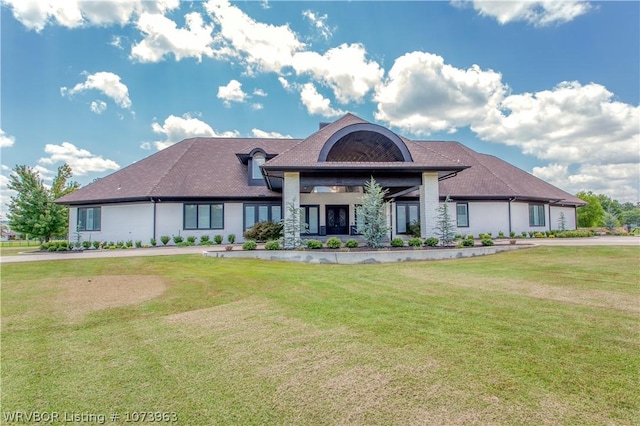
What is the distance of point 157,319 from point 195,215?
54.6 feet

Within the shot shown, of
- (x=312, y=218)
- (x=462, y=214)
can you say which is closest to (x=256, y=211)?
(x=312, y=218)

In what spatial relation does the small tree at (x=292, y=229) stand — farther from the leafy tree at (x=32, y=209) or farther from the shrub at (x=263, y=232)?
the leafy tree at (x=32, y=209)

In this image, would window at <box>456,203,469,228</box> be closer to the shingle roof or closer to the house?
the house

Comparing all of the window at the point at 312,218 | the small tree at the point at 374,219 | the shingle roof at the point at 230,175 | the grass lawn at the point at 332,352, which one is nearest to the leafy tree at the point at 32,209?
the shingle roof at the point at 230,175

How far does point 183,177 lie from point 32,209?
12.7m

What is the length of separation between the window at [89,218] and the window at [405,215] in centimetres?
2022

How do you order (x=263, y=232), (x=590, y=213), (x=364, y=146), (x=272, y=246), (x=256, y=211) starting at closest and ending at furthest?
(x=272, y=246)
(x=364, y=146)
(x=263, y=232)
(x=256, y=211)
(x=590, y=213)

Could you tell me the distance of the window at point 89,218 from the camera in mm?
21984

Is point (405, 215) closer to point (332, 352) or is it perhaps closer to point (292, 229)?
point (292, 229)

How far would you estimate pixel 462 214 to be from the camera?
23375 mm

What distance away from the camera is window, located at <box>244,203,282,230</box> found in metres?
21.6

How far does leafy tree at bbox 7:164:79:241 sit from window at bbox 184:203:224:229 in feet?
39.0

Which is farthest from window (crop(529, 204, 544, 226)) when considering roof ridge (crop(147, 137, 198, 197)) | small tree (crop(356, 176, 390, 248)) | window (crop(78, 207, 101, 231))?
window (crop(78, 207, 101, 231))

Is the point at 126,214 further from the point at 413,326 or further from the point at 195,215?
the point at 413,326
